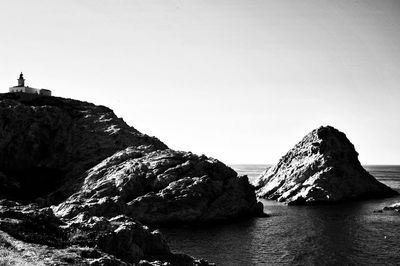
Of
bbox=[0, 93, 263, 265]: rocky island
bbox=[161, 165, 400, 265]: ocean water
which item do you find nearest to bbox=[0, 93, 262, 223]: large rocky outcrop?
bbox=[0, 93, 263, 265]: rocky island

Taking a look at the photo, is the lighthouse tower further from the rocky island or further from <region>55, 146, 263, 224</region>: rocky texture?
<region>55, 146, 263, 224</region>: rocky texture

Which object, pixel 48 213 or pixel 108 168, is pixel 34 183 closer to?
pixel 108 168

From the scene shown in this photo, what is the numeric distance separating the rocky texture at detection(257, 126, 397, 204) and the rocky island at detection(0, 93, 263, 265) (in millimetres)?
32970

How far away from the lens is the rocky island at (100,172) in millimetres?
96438

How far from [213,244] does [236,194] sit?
3399 cm

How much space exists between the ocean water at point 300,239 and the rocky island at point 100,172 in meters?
8.88

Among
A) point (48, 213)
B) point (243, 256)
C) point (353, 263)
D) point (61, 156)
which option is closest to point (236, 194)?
point (243, 256)

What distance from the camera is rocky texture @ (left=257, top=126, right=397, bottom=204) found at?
134087mm

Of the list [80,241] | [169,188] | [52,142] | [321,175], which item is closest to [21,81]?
[52,142]

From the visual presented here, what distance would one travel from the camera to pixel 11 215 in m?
40.2

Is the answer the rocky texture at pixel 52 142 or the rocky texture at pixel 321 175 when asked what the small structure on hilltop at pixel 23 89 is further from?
the rocky texture at pixel 321 175

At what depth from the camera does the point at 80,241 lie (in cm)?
3775

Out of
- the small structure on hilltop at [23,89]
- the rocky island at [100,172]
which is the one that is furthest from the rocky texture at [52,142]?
the small structure on hilltop at [23,89]

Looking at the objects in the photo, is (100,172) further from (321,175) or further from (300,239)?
(321,175)
